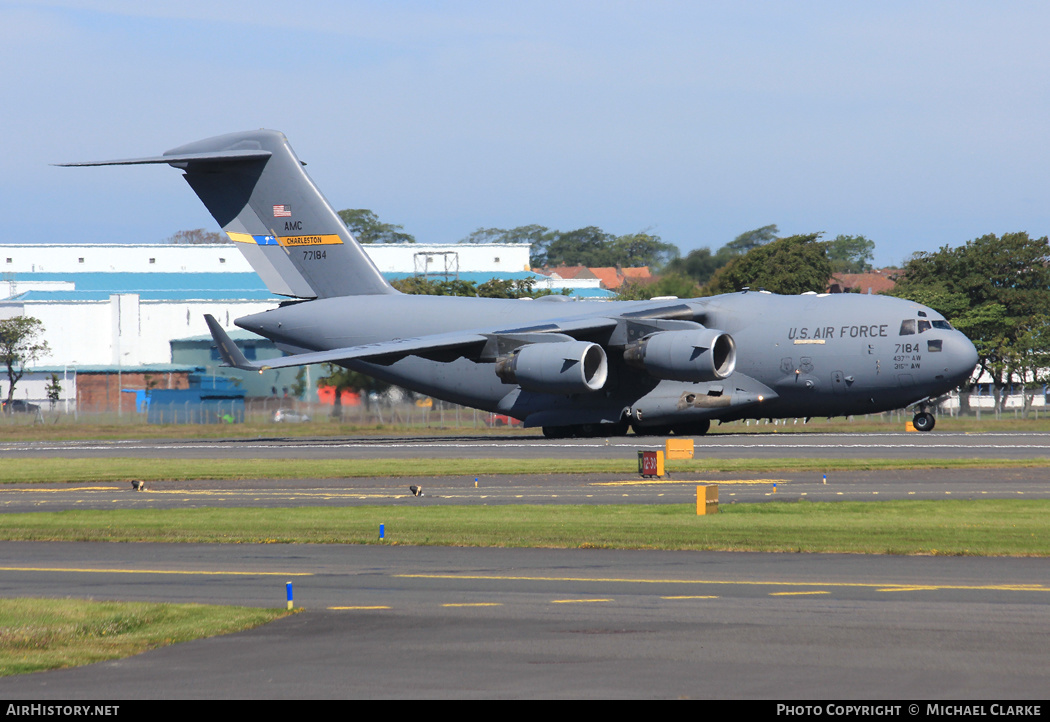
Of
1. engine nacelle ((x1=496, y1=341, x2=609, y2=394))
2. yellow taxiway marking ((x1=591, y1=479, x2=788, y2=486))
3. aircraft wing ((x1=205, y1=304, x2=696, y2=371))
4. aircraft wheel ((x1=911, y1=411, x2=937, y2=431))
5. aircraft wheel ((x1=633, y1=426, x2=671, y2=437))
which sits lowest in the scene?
yellow taxiway marking ((x1=591, y1=479, x2=788, y2=486))

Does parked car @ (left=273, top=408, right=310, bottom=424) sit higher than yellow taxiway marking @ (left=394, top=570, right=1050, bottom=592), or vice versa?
parked car @ (left=273, top=408, right=310, bottom=424)

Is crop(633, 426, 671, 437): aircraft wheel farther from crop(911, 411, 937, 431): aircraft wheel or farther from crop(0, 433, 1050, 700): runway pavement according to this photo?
crop(0, 433, 1050, 700): runway pavement

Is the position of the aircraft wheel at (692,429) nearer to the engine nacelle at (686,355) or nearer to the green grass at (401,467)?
the engine nacelle at (686,355)

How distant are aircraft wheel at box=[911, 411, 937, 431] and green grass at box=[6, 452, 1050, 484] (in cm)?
1298

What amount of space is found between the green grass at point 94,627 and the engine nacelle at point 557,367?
1074 inches

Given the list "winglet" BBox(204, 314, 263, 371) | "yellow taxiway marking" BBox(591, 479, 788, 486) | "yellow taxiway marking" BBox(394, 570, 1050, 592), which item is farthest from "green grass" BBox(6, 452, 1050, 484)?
"yellow taxiway marking" BBox(394, 570, 1050, 592)

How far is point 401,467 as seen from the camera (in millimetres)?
31203

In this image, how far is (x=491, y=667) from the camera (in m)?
9.15

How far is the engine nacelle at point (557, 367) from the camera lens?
39.2 metres

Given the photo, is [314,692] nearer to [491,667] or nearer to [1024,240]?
[491,667]

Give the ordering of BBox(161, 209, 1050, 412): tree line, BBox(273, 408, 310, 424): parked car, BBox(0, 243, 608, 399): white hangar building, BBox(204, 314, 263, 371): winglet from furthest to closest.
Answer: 1. BBox(0, 243, 608, 399): white hangar building
2. BBox(161, 209, 1050, 412): tree line
3. BBox(273, 408, 310, 424): parked car
4. BBox(204, 314, 263, 371): winglet

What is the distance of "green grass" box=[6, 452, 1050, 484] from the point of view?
94.2 ft

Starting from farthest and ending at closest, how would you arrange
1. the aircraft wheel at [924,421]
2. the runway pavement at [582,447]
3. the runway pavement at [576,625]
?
the aircraft wheel at [924,421], the runway pavement at [582,447], the runway pavement at [576,625]

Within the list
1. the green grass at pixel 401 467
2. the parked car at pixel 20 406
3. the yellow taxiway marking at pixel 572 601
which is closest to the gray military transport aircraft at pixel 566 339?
the green grass at pixel 401 467
